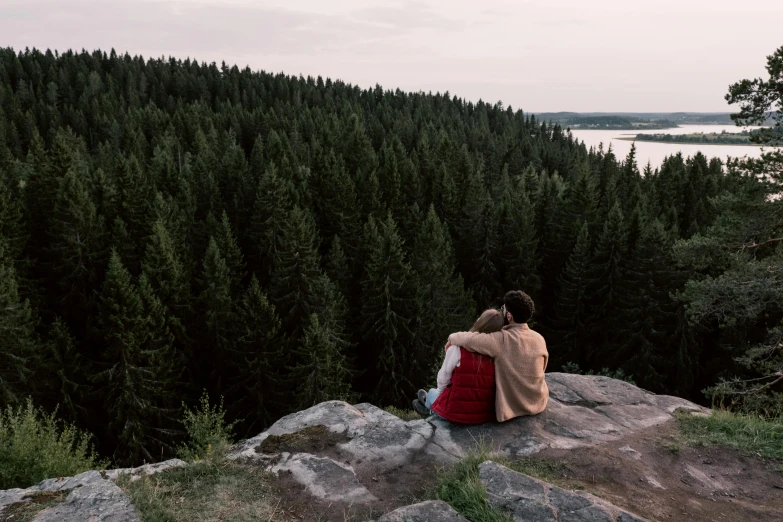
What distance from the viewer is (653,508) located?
5977mm

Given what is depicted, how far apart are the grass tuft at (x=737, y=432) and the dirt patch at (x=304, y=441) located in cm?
520

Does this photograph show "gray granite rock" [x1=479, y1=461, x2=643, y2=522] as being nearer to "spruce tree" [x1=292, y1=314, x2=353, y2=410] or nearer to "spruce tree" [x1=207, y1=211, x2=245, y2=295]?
"spruce tree" [x1=292, y1=314, x2=353, y2=410]

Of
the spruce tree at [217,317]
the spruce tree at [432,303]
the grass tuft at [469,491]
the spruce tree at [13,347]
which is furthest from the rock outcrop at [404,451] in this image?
the spruce tree at [217,317]

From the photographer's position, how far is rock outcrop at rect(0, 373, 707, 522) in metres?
5.68

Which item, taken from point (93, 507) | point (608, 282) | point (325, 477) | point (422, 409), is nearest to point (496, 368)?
point (422, 409)

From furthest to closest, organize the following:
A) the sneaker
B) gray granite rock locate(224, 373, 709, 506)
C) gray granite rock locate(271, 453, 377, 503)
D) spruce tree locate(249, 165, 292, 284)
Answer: spruce tree locate(249, 165, 292, 284), the sneaker, gray granite rock locate(224, 373, 709, 506), gray granite rock locate(271, 453, 377, 503)

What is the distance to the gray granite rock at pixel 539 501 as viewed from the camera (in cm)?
552

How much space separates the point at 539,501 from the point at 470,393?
205 centimetres

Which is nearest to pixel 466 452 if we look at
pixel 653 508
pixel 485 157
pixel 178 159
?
pixel 653 508

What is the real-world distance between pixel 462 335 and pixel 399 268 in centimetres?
3283

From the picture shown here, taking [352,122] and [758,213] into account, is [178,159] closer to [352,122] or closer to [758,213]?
[352,122]

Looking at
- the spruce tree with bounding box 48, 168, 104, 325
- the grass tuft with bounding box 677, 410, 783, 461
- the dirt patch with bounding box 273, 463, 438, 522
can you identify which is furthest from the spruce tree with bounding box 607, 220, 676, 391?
the spruce tree with bounding box 48, 168, 104, 325

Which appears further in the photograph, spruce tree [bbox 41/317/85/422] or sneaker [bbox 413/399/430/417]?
spruce tree [bbox 41/317/85/422]

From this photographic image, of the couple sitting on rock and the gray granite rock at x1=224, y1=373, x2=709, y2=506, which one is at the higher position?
the couple sitting on rock
